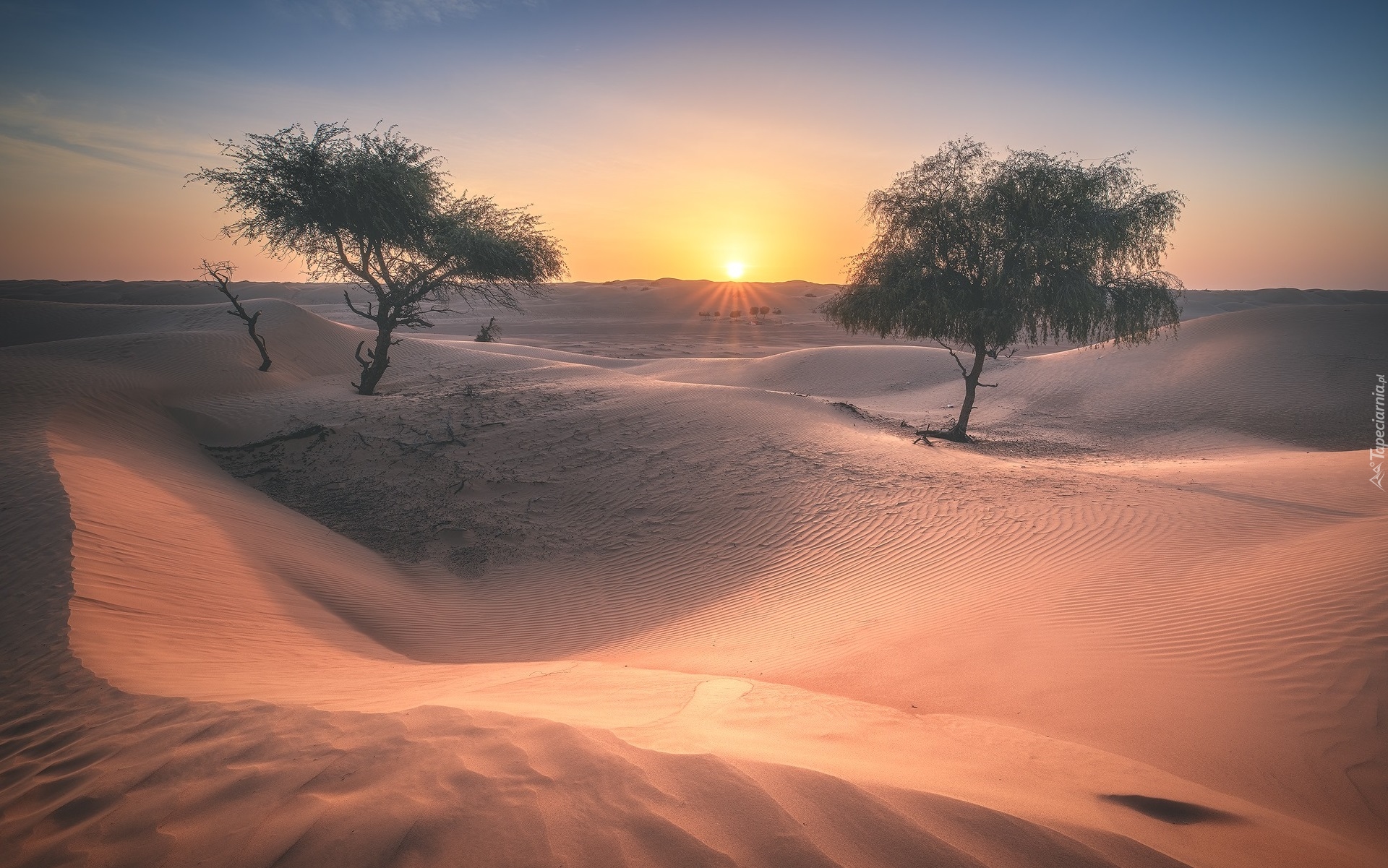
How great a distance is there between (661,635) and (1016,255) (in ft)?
43.7

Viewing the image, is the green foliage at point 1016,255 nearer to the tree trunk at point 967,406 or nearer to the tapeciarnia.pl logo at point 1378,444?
the tree trunk at point 967,406

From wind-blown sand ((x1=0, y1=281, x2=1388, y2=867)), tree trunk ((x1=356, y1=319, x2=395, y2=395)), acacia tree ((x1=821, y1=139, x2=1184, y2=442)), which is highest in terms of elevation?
acacia tree ((x1=821, y1=139, x2=1184, y2=442))

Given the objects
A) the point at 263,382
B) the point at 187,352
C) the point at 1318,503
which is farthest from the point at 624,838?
the point at 187,352

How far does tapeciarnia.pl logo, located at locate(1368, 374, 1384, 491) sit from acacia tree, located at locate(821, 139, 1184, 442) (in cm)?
471

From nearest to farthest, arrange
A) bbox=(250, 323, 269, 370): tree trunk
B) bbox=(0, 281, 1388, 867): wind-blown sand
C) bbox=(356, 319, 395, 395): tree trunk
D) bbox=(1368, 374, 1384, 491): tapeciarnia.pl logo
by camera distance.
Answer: bbox=(0, 281, 1388, 867): wind-blown sand
bbox=(1368, 374, 1384, 491): tapeciarnia.pl logo
bbox=(356, 319, 395, 395): tree trunk
bbox=(250, 323, 269, 370): tree trunk

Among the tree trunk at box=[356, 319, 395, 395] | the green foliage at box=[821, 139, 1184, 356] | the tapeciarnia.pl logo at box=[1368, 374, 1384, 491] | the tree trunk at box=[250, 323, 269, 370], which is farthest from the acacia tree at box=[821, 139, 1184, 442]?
the tree trunk at box=[250, 323, 269, 370]

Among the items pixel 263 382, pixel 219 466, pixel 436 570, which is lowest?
pixel 436 570

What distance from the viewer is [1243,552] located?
301 inches

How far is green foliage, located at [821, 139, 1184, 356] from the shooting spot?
14.8 metres

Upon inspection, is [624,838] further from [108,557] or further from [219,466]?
[219,466]

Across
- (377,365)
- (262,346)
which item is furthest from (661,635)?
(262,346)

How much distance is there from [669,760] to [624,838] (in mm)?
555

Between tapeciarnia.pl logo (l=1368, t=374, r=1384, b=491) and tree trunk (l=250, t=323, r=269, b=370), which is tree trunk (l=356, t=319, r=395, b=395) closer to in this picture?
tree trunk (l=250, t=323, r=269, b=370)

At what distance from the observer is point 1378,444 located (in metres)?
14.5
